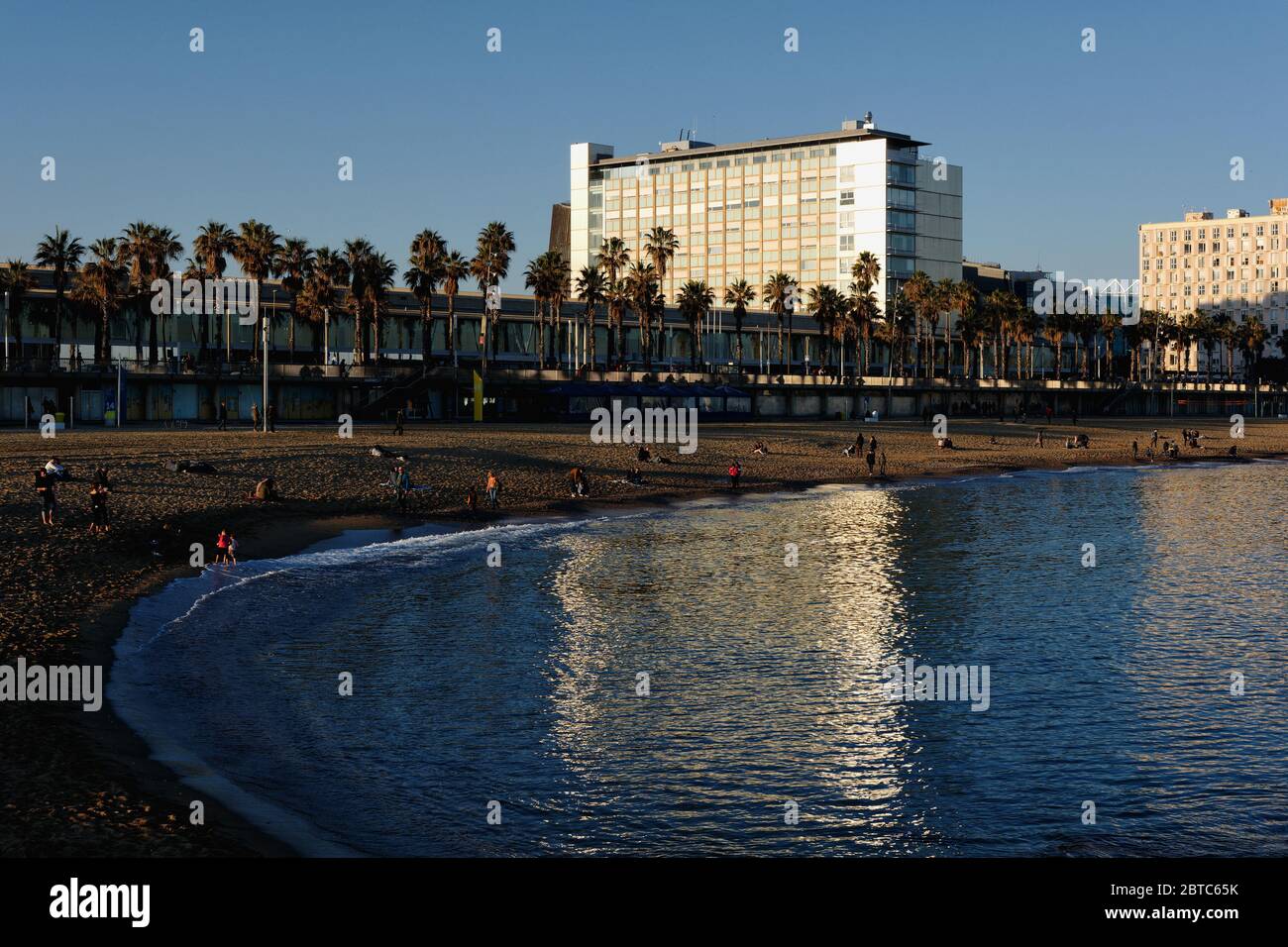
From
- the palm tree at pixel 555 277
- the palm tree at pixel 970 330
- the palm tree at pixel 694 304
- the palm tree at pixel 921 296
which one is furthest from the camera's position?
the palm tree at pixel 970 330

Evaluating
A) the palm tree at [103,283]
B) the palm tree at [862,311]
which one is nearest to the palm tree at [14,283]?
the palm tree at [103,283]

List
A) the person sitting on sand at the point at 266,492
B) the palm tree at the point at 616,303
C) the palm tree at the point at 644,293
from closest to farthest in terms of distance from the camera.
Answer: the person sitting on sand at the point at 266,492 < the palm tree at the point at 616,303 < the palm tree at the point at 644,293

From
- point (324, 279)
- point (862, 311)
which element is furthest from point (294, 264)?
point (862, 311)

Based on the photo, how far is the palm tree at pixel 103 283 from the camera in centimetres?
9175

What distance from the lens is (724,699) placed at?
23984mm

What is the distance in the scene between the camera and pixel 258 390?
90562 millimetres

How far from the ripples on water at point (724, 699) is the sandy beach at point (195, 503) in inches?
55.0

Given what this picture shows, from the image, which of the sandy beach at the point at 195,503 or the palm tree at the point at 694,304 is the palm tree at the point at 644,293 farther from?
the sandy beach at the point at 195,503

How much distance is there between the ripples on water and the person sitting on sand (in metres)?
6.39

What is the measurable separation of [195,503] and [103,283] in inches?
2165

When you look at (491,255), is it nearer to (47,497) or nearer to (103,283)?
(103,283)

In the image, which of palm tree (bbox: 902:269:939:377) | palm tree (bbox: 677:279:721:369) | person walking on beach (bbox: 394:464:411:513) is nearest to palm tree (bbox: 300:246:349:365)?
palm tree (bbox: 677:279:721:369)
